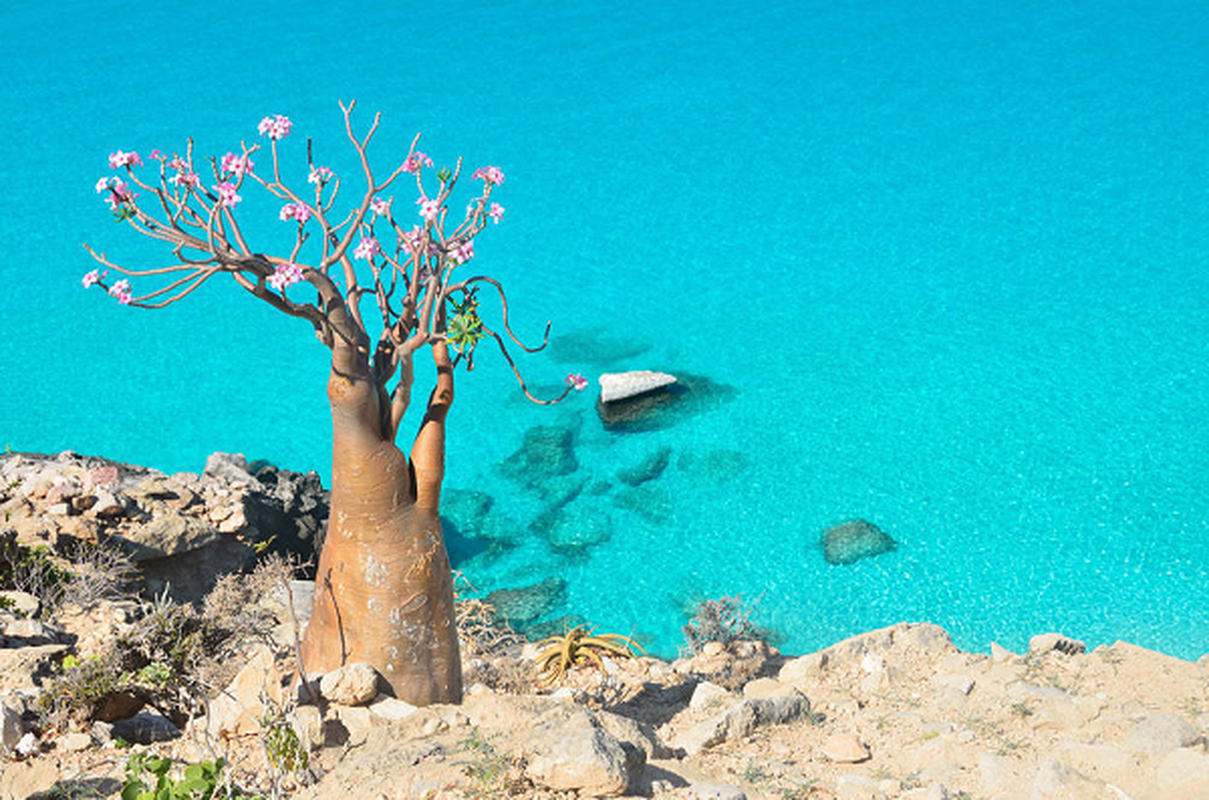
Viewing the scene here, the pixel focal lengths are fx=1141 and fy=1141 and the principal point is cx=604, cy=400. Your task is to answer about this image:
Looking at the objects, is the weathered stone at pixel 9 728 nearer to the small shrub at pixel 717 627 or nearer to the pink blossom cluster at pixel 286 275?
the pink blossom cluster at pixel 286 275

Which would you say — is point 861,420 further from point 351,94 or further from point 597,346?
point 351,94

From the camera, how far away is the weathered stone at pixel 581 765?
13.2 feet

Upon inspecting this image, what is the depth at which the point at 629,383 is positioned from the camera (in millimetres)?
11953

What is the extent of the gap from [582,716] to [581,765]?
1.10 feet

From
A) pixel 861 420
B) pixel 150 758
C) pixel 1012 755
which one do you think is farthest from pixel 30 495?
pixel 861 420

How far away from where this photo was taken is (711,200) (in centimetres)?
1600

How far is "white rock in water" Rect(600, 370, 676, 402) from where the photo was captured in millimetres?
11922

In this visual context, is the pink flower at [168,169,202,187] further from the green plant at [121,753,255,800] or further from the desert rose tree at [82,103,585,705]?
the green plant at [121,753,255,800]

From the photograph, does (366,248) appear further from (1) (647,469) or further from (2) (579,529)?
(1) (647,469)

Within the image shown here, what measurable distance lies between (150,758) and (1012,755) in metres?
3.77

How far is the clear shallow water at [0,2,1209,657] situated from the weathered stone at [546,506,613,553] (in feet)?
0.53

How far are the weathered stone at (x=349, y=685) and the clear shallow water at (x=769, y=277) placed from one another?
4.52m

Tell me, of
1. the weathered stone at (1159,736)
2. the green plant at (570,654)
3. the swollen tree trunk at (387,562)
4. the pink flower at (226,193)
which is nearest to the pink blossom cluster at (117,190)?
the pink flower at (226,193)

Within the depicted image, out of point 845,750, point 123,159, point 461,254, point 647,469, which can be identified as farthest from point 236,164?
point 647,469
